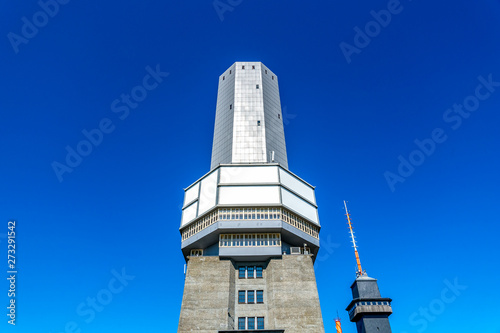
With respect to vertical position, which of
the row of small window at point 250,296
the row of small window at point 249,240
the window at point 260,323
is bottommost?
the window at point 260,323

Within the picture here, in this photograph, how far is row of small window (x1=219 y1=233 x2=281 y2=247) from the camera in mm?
54625

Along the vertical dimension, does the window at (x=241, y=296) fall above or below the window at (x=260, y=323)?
above

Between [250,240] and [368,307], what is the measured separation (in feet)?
215

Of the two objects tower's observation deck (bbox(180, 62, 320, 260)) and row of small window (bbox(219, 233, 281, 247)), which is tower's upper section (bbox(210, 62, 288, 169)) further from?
row of small window (bbox(219, 233, 281, 247))

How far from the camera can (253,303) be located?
5084 centimetres

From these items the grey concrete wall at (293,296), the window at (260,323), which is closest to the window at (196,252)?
the grey concrete wall at (293,296)

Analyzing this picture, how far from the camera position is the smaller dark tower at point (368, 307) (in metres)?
104

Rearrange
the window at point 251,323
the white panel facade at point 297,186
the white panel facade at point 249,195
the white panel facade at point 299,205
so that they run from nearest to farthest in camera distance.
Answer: the window at point 251,323 < the white panel facade at point 249,195 < the white panel facade at point 299,205 < the white panel facade at point 297,186

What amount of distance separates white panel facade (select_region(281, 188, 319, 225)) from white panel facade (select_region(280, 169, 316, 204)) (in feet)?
4.34

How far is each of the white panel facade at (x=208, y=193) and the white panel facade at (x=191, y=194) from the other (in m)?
1.21

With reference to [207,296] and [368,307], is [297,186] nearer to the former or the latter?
[207,296]

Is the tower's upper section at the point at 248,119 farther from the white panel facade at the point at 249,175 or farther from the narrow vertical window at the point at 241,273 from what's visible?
the narrow vertical window at the point at 241,273

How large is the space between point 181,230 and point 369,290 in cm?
7013

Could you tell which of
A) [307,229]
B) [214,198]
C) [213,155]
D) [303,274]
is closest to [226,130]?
[213,155]
